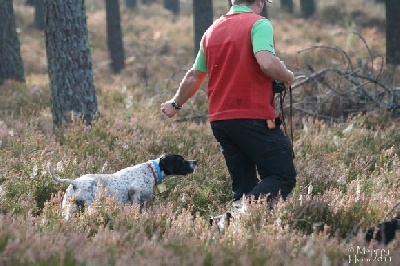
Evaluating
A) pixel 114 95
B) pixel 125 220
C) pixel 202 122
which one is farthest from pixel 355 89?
pixel 125 220

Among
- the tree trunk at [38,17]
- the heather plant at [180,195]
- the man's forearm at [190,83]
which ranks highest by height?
the tree trunk at [38,17]

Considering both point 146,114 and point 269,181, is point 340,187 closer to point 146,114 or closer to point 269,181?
point 269,181

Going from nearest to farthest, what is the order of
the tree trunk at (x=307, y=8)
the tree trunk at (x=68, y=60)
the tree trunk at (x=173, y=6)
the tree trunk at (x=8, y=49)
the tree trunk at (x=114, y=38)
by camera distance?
the tree trunk at (x=68, y=60) < the tree trunk at (x=8, y=49) < the tree trunk at (x=114, y=38) < the tree trunk at (x=307, y=8) < the tree trunk at (x=173, y=6)

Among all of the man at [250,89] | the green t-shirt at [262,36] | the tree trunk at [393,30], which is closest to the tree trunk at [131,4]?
the tree trunk at [393,30]

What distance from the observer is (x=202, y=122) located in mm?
11852

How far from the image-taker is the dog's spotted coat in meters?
6.32

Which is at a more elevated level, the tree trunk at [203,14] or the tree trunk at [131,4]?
the tree trunk at [131,4]

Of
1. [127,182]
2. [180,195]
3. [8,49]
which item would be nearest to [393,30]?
[8,49]

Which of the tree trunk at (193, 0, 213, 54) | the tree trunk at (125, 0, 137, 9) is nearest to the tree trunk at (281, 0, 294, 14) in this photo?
the tree trunk at (125, 0, 137, 9)

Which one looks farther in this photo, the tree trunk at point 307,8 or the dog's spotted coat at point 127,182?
the tree trunk at point 307,8

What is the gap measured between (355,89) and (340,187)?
4581 millimetres

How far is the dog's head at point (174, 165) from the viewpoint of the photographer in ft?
24.2

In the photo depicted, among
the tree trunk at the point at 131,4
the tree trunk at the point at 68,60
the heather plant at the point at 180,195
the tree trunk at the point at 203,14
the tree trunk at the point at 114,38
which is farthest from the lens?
the tree trunk at the point at 131,4

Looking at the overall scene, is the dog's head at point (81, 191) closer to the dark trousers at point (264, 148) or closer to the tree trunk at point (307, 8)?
the dark trousers at point (264, 148)
